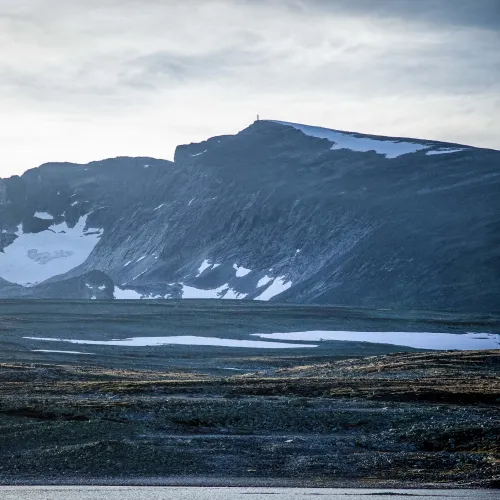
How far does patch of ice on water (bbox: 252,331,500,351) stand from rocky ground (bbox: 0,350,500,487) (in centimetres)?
4386

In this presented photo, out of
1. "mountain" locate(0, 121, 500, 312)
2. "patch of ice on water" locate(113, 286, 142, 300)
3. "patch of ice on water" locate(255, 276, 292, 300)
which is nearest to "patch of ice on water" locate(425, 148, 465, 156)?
"mountain" locate(0, 121, 500, 312)

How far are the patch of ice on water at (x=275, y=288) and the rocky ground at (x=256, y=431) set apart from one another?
372 ft

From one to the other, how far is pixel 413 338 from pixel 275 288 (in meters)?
68.8

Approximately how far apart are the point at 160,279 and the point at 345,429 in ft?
518

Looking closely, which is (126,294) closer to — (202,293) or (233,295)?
(202,293)

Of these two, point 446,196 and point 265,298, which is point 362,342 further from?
point 446,196

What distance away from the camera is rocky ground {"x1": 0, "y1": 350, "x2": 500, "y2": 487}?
29172 millimetres

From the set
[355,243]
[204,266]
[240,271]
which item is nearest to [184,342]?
[355,243]

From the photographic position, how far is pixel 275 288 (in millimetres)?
169125

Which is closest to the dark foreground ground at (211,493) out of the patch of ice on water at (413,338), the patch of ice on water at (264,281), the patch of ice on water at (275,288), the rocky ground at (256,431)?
the rocky ground at (256,431)

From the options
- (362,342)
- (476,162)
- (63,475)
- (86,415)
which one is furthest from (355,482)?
(476,162)

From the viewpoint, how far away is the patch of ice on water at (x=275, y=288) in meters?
167

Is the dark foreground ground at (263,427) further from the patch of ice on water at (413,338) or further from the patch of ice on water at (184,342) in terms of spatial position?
the patch of ice on water at (184,342)

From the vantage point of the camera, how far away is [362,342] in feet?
327
